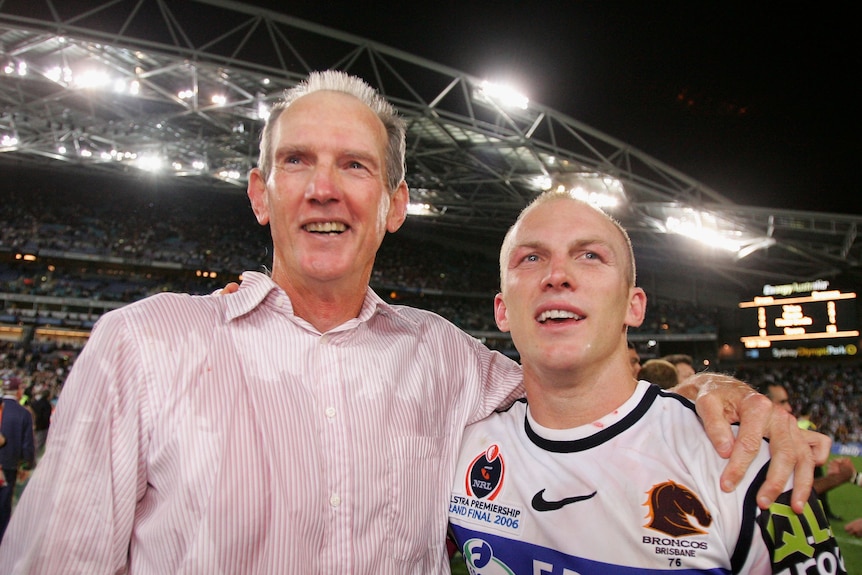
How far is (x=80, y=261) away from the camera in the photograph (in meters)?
34.4

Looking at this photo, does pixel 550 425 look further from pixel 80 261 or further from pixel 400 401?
pixel 80 261

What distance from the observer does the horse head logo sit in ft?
6.14

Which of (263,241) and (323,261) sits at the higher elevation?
(263,241)

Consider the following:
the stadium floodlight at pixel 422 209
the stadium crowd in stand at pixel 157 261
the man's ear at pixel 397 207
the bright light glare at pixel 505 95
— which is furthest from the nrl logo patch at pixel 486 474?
the stadium crowd in stand at pixel 157 261

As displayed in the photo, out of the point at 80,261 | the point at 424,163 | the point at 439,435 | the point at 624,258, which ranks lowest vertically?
the point at 439,435

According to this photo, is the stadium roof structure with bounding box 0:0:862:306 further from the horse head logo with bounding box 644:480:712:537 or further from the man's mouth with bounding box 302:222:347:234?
the horse head logo with bounding box 644:480:712:537

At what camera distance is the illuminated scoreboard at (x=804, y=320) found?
18.9m

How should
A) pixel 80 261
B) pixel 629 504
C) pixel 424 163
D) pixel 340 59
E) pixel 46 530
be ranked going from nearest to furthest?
pixel 46 530 → pixel 629 504 → pixel 340 59 → pixel 424 163 → pixel 80 261

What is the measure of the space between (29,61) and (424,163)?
12.8 m

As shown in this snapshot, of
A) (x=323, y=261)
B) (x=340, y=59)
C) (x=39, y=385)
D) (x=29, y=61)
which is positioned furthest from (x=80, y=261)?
(x=323, y=261)

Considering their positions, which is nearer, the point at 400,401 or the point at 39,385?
the point at 400,401

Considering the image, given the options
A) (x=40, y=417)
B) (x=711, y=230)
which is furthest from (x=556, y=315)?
(x=711, y=230)

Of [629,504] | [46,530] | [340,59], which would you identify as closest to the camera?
[46,530]

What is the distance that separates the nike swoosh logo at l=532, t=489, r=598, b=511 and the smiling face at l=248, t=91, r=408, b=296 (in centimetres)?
102
